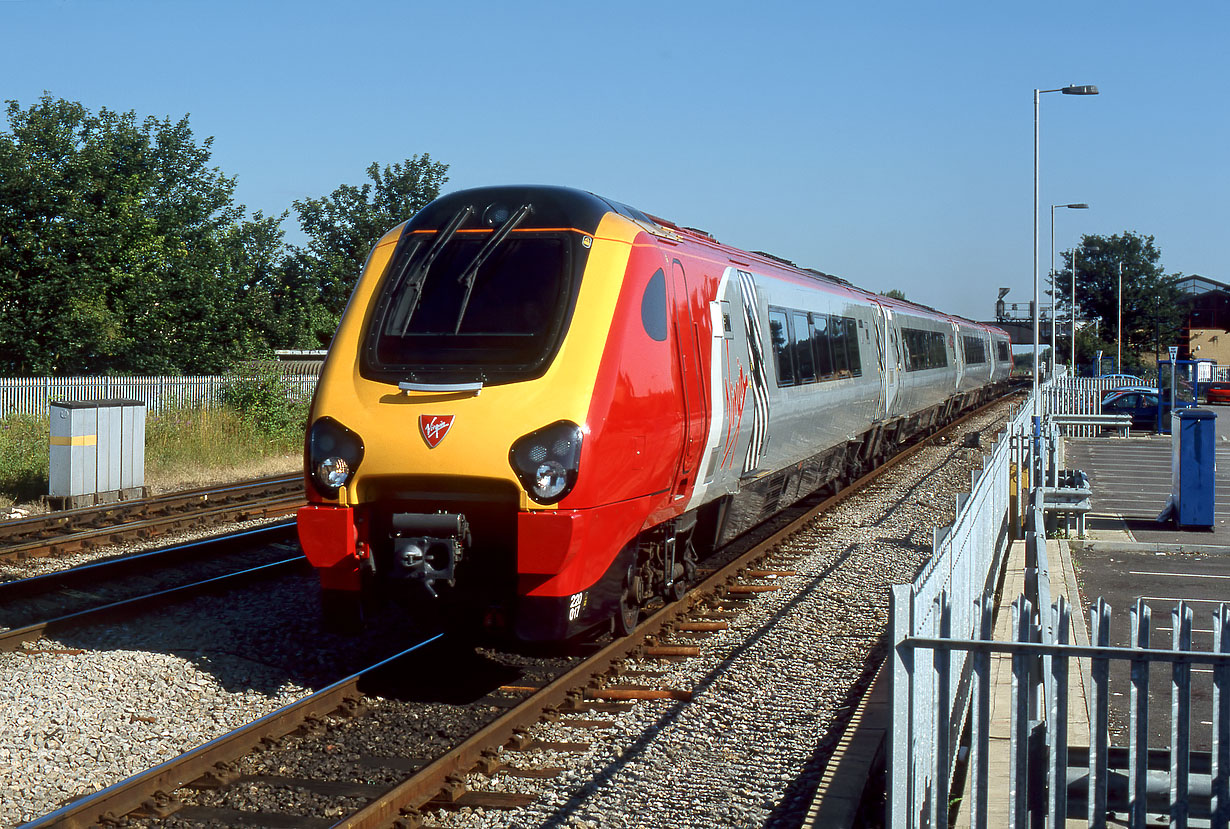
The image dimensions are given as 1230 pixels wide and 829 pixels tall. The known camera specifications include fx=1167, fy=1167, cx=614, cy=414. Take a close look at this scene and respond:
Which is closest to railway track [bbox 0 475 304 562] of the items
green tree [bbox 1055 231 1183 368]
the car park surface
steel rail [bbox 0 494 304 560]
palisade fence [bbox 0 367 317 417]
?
steel rail [bbox 0 494 304 560]

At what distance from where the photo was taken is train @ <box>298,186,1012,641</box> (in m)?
6.37

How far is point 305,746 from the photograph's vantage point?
19.2 ft

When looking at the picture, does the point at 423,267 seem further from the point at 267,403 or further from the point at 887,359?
the point at 267,403

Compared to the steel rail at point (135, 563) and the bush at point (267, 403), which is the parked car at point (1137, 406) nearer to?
the bush at point (267, 403)

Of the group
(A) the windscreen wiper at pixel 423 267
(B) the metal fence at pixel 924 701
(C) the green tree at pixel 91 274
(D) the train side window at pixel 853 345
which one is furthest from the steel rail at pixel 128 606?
(C) the green tree at pixel 91 274

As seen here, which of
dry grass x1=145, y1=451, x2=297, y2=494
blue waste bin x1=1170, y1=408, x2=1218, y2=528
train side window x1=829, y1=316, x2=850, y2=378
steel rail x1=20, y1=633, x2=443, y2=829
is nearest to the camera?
steel rail x1=20, y1=633, x2=443, y2=829

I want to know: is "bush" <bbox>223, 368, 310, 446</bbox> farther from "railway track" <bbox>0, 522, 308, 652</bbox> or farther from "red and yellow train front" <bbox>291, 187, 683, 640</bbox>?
"red and yellow train front" <bbox>291, 187, 683, 640</bbox>

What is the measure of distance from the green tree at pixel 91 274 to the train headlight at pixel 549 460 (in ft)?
78.7

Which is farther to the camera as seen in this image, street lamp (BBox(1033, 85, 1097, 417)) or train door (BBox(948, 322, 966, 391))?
train door (BBox(948, 322, 966, 391))

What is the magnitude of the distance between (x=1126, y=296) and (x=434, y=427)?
3349 inches

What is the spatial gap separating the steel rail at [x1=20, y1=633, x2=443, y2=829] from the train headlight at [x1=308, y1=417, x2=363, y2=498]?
1.14 m

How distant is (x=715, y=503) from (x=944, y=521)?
547 centimetres

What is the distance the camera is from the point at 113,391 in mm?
22719

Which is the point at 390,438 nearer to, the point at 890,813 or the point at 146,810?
the point at 146,810
